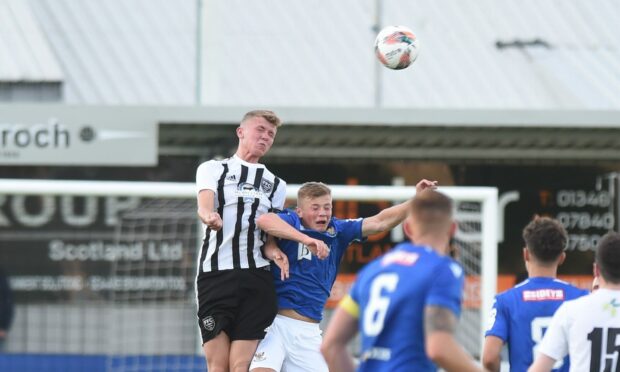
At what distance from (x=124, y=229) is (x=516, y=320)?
9387 mm

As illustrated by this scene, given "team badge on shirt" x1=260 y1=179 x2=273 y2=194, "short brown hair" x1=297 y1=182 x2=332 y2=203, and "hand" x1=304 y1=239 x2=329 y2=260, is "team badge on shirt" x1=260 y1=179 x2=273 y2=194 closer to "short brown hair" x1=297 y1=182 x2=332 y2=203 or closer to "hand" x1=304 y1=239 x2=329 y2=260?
"short brown hair" x1=297 y1=182 x2=332 y2=203

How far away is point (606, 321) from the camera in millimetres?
5305

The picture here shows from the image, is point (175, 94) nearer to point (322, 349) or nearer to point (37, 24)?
point (37, 24)

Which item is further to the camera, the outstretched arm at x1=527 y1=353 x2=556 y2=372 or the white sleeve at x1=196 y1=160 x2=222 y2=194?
the white sleeve at x1=196 y1=160 x2=222 y2=194

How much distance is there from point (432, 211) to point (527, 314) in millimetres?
1192

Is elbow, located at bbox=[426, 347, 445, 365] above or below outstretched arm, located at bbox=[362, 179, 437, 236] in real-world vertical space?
below

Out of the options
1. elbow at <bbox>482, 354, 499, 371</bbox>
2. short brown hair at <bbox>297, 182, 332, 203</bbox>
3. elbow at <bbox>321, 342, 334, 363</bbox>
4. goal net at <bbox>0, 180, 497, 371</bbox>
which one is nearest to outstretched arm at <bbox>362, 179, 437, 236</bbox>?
short brown hair at <bbox>297, 182, 332, 203</bbox>

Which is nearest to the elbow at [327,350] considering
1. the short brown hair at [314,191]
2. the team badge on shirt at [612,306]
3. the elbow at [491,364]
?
the elbow at [491,364]

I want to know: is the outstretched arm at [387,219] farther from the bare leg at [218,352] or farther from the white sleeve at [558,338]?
the white sleeve at [558,338]

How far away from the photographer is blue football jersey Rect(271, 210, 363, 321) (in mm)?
7539

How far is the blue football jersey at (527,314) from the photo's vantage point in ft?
19.3

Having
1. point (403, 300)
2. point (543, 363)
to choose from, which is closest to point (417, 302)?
point (403, 300)

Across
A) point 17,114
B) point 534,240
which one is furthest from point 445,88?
point 534,240

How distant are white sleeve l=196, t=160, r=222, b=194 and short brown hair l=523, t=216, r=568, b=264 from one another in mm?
2035
